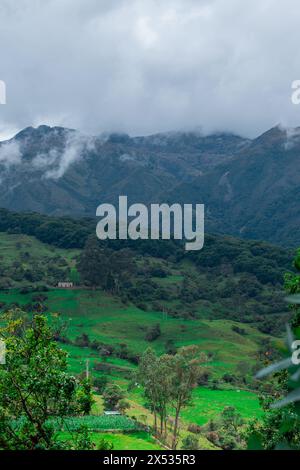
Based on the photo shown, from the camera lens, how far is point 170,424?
40.6 meters

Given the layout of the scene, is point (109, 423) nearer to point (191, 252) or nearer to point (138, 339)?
point (138, 339)

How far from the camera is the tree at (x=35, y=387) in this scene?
11.2 meters

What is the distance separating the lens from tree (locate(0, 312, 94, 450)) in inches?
440

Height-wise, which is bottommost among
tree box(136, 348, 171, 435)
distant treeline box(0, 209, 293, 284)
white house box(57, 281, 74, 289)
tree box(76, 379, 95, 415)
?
tree box(136, 348, 171, 435)

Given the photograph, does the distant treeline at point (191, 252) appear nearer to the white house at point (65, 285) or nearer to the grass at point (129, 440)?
the white house at point (65, 285)

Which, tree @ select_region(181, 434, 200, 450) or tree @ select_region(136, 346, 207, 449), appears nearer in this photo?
tree @ select_region(181, 434, 200, 450)

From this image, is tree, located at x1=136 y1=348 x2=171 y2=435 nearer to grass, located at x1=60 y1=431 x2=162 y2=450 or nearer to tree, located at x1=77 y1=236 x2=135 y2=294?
grass, located at x1=60 y1=431 x2=162 y2=450

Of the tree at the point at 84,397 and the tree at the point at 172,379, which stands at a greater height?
the tree at the point at 84,397

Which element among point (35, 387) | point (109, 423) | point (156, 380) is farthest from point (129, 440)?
point (35, 387)

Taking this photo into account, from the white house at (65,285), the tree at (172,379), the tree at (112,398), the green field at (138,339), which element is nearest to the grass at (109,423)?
the green field at (138,339)

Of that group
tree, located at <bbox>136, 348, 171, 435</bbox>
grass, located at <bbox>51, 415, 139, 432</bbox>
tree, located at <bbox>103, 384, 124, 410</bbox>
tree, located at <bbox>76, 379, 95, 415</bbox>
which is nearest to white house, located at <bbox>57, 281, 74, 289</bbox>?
tree, located at <bbox>103, 384, 124, 410</bbox>

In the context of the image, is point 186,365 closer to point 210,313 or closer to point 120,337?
point 120,337

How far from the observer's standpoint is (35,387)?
37.2 ft

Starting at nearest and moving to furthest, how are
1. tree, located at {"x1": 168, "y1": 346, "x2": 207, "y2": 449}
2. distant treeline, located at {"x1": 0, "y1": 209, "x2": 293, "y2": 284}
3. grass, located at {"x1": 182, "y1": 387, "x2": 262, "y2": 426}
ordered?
tree, located at {"x1": 168, "y1": 346, "x2": 207, "y2": 449} < grass, located at {"x1": 182, "y1": 387, "x2": 262, "y2": 426} < distant treeline, located at {"x1": 0, "y1": 209, "x2": 293, "y2": 284}
